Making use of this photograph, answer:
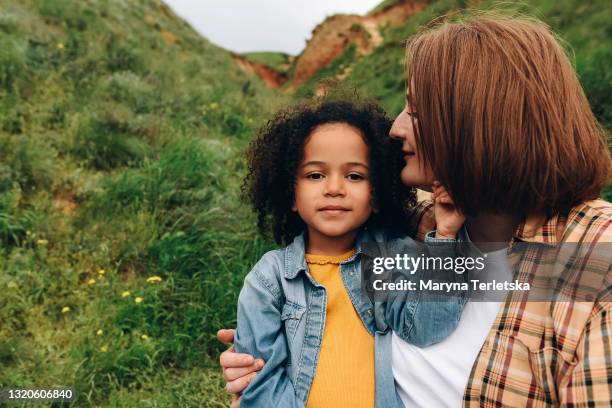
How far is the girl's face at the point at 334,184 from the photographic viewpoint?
1.92 meters

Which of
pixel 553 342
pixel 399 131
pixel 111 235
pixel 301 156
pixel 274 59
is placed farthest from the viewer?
pixel 274 59

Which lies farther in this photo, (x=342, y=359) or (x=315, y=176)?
(x=315, y=176)

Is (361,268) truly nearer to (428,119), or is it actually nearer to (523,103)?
(428,119)

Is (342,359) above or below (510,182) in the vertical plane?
below

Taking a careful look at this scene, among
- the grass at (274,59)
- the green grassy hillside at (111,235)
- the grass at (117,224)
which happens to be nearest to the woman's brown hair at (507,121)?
the grass at (117,224)

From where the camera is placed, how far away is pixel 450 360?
5.06 ft

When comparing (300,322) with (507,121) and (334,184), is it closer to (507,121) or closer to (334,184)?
(334,184)

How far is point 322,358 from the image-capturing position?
1763 millimetres

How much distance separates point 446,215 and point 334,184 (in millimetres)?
419

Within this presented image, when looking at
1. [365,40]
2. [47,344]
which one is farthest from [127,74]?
[365,40]

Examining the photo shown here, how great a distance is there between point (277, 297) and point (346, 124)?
0.75 m

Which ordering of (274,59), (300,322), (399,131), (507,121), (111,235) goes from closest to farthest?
(507,121) < (300,322) < (399,131) < (111,235) < (274,59)

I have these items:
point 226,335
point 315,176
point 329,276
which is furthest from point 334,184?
point 226,335

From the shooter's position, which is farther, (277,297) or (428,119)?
(277,297)
